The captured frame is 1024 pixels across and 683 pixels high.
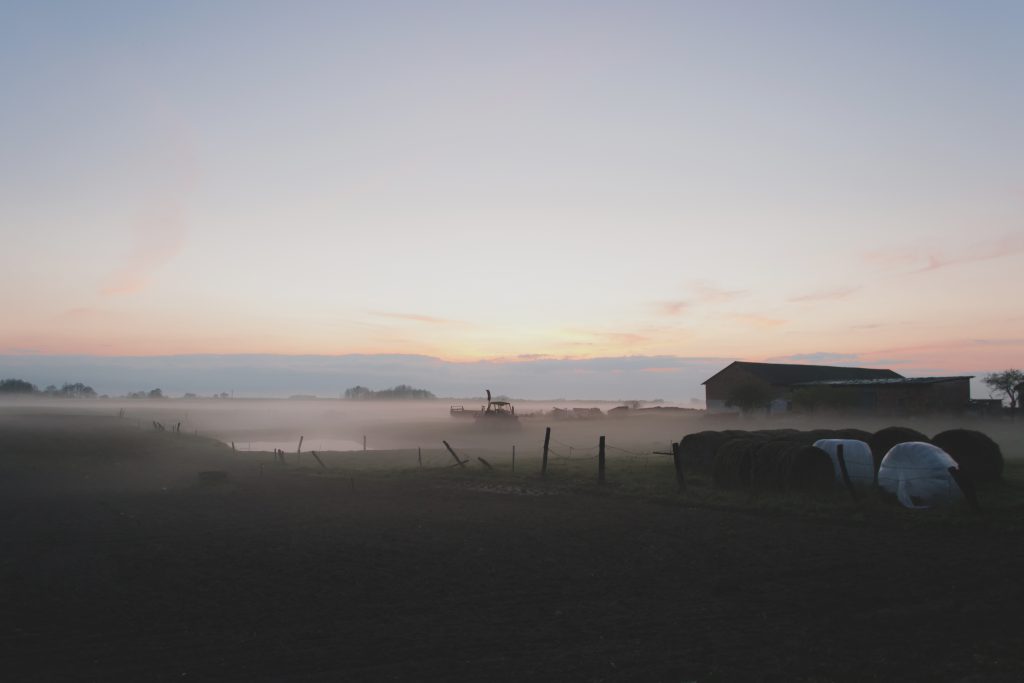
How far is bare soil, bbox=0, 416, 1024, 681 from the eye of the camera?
8.27m

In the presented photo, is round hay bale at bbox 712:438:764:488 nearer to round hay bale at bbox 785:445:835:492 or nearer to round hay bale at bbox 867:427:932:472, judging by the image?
round hay bale at bbox 785:445:835:492

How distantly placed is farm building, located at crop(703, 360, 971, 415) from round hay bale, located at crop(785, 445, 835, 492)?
43823mm

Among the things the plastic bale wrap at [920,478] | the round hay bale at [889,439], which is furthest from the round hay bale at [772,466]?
the round hay bale at [889,439]

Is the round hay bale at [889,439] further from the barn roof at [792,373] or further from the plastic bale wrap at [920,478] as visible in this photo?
the barn roof at [792,373]

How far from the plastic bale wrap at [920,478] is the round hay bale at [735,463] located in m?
4.12

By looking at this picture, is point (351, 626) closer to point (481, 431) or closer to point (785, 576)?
point (785, 576)

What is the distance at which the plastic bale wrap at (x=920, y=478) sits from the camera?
1759 centimetres

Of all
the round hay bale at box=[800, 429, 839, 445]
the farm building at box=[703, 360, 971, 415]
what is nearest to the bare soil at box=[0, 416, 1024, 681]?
the round hay bale at box=[800, 429, 839, 445]

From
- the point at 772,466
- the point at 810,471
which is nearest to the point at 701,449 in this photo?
the point at 772,466

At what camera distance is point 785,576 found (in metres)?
12.1

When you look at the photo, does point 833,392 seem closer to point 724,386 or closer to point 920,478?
point 724,386

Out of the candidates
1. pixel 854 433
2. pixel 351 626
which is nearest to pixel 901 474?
pixel 854 433

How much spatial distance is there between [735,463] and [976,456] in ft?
23.6

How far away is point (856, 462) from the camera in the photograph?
20312 millimetres
